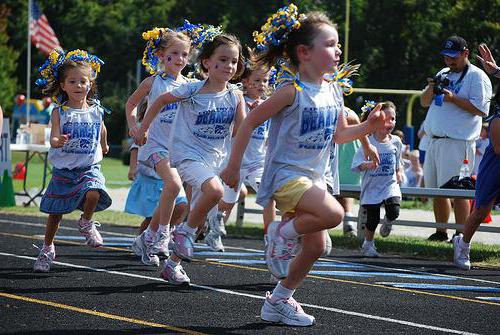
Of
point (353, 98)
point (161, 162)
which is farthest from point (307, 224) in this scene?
point (353, 98)

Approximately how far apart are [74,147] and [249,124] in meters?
3.25

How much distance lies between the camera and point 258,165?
1223cm

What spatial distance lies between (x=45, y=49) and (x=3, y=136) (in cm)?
3031

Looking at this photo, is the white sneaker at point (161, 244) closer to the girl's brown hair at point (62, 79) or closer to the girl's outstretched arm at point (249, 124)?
the girl's brown hair at point (62, 79)

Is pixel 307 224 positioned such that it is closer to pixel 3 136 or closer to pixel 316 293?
pixel 316 293

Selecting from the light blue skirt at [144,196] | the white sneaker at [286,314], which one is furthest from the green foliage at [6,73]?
the white sneaker at [286,314]

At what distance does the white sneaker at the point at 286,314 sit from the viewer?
6.80 meters

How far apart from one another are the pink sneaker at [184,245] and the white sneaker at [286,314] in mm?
1317

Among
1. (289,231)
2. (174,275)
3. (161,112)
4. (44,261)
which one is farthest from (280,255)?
(161,112)

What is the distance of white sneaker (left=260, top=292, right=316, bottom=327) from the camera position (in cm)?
680

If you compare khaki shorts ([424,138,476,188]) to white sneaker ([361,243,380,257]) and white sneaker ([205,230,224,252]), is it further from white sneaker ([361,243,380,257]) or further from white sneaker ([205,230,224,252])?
white sneaker ([205,230,224,252])

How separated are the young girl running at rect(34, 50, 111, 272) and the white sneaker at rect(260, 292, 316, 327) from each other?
3.11 m

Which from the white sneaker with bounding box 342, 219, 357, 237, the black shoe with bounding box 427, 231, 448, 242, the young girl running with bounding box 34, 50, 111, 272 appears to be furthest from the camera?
the white sneaker with bounding box 342, 219, 357, 237

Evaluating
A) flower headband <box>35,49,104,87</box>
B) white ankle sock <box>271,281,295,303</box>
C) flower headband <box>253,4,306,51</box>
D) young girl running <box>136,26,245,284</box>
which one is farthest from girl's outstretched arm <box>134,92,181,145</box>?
white ankle sock <box>271,281,295,303</box>
